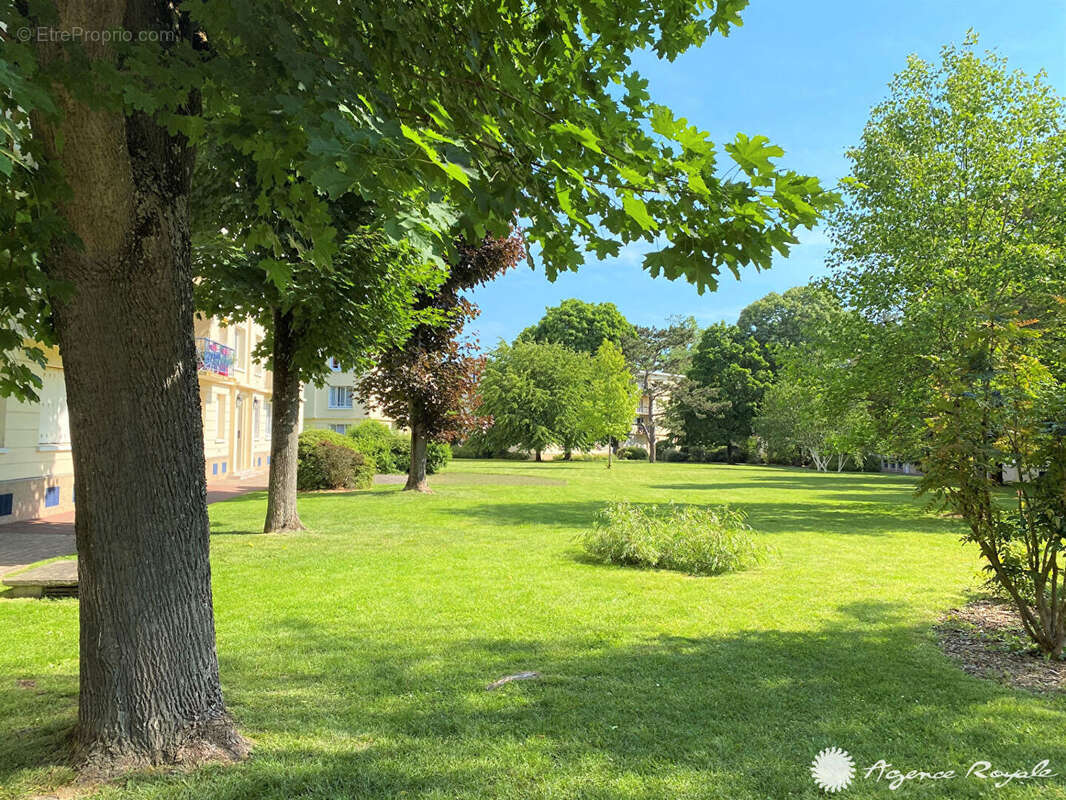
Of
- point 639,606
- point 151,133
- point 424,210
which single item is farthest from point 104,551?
point 639,606

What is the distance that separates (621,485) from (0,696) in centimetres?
2334

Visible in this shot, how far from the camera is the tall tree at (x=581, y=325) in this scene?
63.3 metres

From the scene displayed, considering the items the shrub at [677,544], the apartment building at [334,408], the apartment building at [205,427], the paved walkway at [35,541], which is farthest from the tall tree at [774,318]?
the paved walkway at [35,541]

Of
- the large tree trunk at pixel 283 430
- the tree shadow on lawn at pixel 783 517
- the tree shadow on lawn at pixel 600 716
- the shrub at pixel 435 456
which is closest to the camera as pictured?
the tree shadow on lawn at pixel 600 716

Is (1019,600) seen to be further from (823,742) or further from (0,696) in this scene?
(0,696)

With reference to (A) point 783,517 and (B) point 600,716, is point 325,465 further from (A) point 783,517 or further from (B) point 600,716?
(B) point 600,716

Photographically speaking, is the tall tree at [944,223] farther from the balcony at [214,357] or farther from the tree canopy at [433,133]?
the balcony at [214,357]

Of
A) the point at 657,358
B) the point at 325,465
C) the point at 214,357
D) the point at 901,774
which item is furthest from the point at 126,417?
the point at 657,358

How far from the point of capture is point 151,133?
3.27 meters

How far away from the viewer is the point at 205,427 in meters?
26.3

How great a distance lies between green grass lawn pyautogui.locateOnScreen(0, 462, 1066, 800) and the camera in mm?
3365

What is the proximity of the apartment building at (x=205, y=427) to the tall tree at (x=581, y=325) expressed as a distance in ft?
113

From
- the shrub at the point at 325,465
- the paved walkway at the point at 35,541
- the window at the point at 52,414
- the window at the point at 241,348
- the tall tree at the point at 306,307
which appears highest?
the window at the point at 241,348

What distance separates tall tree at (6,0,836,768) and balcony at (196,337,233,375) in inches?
806
